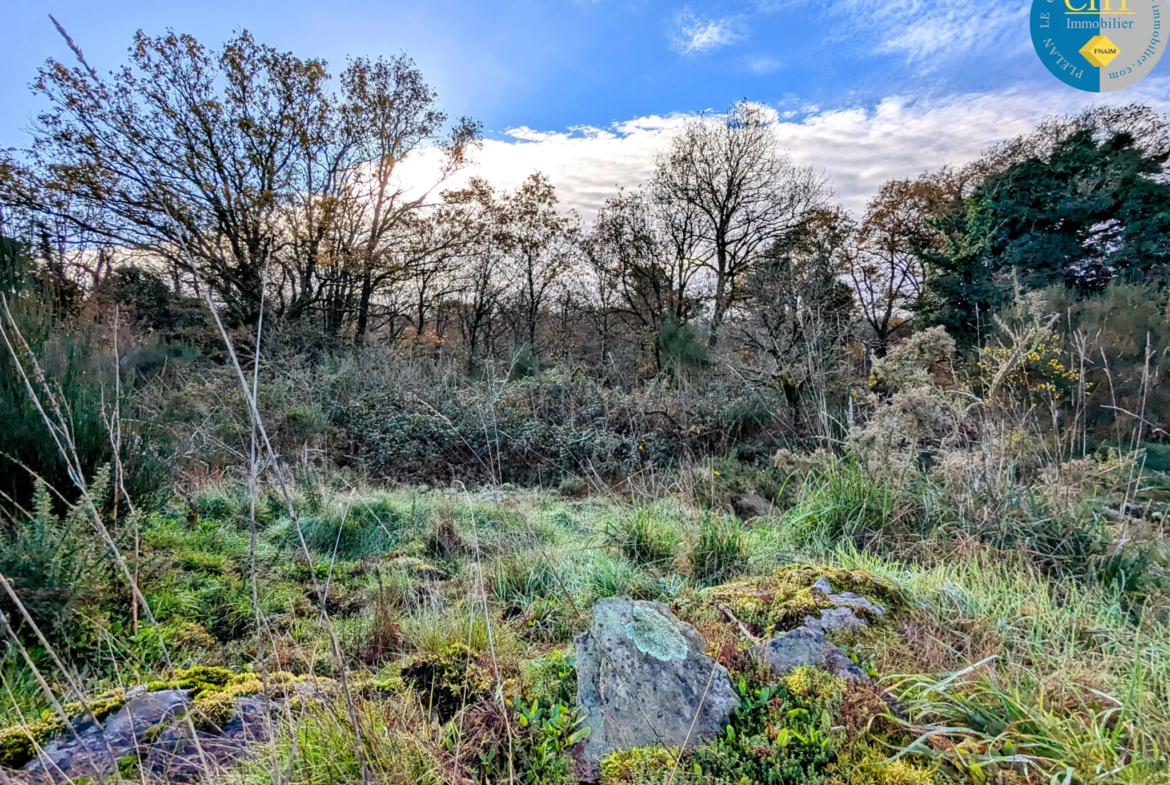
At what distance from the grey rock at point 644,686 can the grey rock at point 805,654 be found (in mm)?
182

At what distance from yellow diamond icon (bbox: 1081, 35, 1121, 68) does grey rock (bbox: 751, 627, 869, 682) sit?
255 inches

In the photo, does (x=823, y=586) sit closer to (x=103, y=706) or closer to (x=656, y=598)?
(x=656, y=598)

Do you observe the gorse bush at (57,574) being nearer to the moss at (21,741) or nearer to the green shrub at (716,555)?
the moss at (21,741)

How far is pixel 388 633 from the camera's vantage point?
204 centimetres

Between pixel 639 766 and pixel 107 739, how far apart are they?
1246 mm

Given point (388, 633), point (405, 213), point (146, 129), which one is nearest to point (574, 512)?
point (388, 633)

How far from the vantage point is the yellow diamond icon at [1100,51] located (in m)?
4.69

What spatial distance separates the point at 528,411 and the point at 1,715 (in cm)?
688

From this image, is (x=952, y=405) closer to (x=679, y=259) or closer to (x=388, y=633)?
(x=388, y=633)

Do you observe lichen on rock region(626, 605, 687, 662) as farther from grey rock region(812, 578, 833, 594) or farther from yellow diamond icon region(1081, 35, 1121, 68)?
yellow diamond icon region(1081, 35, 1121, 68)

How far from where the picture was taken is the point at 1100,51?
15.6 feet

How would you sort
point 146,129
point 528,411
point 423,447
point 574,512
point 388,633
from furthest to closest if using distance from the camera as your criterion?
point 146,129
point 528,411
point 423,447
point 574,512
point 388,633

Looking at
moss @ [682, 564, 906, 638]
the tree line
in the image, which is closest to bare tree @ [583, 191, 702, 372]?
the tree line

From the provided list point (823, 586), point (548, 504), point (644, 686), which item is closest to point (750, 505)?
point (548, 504)
